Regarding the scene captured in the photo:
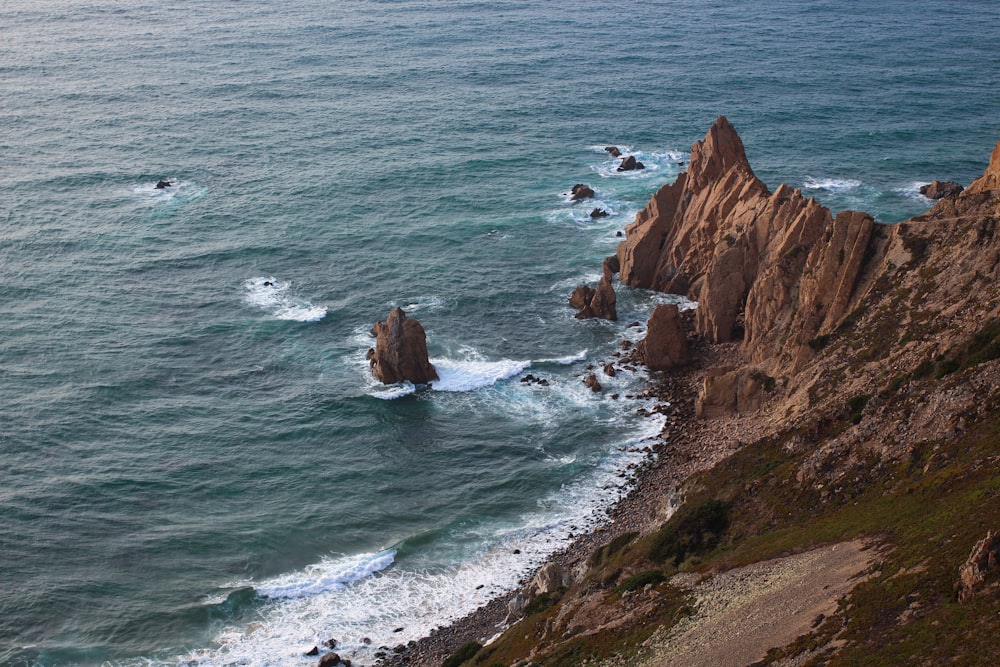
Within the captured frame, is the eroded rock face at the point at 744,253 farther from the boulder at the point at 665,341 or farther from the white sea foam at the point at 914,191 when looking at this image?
the white sea foam at the point at 914,191

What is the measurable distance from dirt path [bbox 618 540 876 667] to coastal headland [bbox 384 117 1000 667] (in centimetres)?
10

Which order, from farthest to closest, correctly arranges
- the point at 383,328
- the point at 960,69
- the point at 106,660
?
the point at 960,69 → the point at 383,328 → the point at 106,660

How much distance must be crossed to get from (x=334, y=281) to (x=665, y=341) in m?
37.0

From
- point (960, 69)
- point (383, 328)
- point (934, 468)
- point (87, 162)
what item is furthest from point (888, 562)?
point (960, 69)

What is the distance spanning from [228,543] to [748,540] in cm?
3495

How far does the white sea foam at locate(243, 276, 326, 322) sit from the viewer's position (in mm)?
95875

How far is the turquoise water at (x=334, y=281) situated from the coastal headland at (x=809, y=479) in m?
6.23

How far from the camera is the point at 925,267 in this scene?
2554 inches

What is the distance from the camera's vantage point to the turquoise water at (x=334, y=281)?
6538 centimetres

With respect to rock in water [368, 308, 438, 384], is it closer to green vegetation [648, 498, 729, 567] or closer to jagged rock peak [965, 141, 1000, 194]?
green vegetation [648, 498, 729, 567]

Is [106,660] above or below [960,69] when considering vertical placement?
below

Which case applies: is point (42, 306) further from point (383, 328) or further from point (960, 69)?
point (960, 69)

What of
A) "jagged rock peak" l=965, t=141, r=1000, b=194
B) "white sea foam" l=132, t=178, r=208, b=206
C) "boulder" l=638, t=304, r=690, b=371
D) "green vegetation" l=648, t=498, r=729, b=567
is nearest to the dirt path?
"green vegetation" l=648, t=498, r=729, b=567

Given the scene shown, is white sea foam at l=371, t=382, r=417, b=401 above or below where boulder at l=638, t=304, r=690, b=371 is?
below
